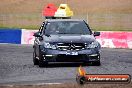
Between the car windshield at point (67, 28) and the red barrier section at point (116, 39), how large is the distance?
1254 centimetres

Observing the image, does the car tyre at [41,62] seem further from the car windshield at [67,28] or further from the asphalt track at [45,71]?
the car windshield at [67,28]

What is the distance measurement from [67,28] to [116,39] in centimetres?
1371

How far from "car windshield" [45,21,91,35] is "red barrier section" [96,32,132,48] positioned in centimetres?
1254

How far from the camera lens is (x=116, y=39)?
34.1 meters

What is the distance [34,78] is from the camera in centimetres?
1603

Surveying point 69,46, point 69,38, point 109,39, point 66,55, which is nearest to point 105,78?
point 66,55

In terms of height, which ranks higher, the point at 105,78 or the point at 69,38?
the point at 105,78

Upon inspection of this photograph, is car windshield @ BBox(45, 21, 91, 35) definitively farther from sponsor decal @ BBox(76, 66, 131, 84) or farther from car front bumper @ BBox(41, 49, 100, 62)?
sponsor decal @ BBox(76, 66, 131, 84)

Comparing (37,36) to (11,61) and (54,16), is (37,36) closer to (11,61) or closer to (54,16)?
(11,61)

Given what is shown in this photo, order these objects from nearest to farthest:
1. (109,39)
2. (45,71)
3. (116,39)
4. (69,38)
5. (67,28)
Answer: (45,71) → (69,38) → (67,28) → (116,39) → (109,39)

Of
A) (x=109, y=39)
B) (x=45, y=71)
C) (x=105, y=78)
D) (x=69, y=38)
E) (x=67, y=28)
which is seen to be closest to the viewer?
(x=105, y=78)

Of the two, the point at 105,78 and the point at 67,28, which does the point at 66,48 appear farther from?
the point at 105,78

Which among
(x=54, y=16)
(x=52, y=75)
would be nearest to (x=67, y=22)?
(x=52, y=75)

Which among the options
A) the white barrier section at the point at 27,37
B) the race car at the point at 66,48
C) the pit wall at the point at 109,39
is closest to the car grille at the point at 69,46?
the race car at the point at 66,48
